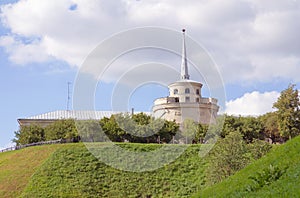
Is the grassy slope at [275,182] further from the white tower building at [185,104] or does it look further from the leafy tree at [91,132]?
the white tower building at [185,104]

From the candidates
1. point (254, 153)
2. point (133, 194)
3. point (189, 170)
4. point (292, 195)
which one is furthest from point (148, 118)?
point (292, 195)

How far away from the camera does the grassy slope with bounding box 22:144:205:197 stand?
47531mm

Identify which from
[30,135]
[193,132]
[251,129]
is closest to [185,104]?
[193,132]

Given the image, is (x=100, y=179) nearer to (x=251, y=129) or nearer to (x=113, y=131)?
(x=113, y=131)

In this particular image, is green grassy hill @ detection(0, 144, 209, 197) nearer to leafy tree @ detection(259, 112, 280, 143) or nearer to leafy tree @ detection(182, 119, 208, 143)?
leafy tree @ detection(182, 119, 208, 143)

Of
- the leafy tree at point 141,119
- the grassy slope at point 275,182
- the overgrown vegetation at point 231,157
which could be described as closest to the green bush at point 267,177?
the grassy slope at point 275,182

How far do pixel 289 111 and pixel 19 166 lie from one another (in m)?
33.1

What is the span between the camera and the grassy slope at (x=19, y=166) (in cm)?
4906

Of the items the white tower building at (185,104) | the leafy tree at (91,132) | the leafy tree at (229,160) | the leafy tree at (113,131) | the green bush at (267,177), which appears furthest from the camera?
the white tower building at (185,104)

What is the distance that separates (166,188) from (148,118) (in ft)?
99.9

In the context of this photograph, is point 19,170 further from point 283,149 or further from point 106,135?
point 283,149

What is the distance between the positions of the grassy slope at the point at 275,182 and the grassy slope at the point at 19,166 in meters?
30.7

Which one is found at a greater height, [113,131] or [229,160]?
[113,131]

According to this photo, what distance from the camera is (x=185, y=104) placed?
308 ft
